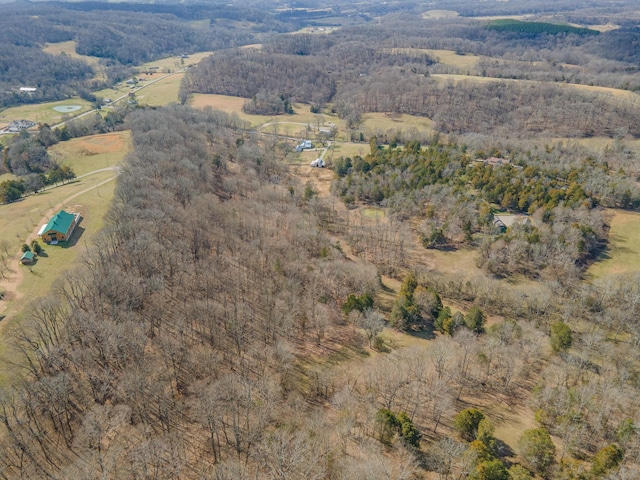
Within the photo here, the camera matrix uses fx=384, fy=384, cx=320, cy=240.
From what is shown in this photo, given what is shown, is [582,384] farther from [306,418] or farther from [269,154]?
[269,154]

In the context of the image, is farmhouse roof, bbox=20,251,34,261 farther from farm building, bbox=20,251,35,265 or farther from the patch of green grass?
the patch of green grass

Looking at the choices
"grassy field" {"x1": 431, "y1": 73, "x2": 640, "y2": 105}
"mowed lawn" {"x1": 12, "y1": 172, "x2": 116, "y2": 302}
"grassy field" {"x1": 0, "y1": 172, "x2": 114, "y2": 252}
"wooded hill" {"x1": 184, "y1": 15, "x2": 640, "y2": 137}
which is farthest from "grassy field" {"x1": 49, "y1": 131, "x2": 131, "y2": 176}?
"grassy field" {"x1": 431, "y1": 73, "x2": 640, "y2": 105}

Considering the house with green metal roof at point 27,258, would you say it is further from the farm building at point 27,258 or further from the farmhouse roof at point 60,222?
the farmhouse roof at point 60,222

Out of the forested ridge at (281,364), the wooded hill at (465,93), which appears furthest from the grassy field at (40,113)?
the forested ridge at (281,364)

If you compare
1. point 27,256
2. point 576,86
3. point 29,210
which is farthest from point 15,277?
point 576,86

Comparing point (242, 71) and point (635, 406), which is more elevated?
point (242, 71)

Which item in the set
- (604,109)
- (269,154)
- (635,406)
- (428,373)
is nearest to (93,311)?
(428,373)
